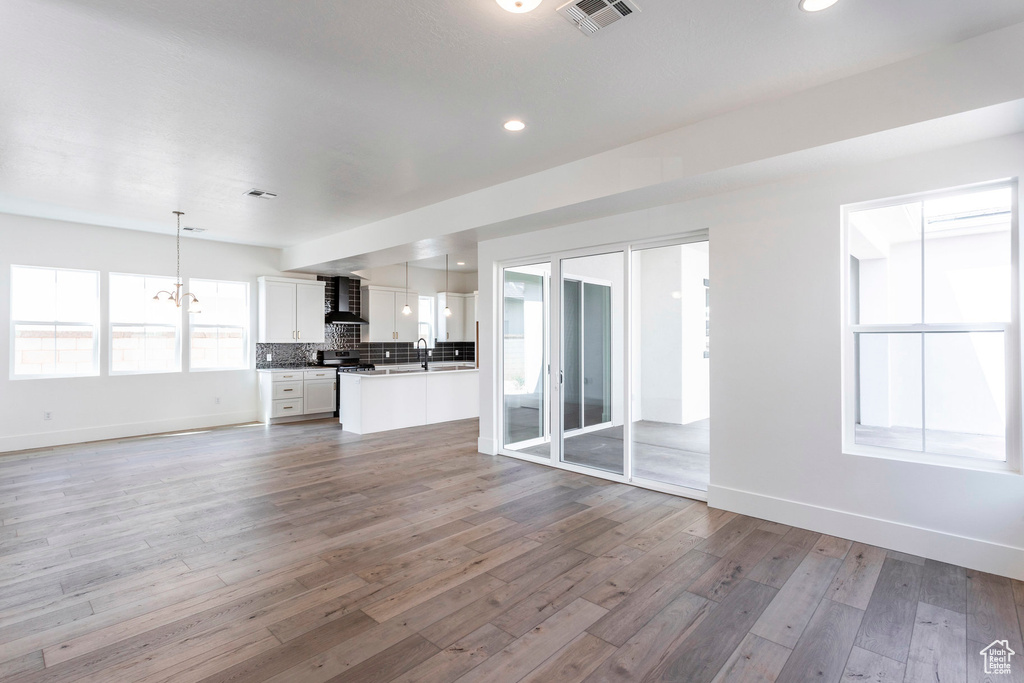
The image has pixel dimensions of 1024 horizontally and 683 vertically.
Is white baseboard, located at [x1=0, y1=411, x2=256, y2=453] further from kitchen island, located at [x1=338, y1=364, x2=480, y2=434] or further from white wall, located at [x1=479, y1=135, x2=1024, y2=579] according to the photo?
white wall, located at [x1=479, y1=135, x2=1024, y2=579]

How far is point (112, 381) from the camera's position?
22.1ft

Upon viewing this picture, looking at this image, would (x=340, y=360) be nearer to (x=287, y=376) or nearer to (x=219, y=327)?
(x=287, y=376)

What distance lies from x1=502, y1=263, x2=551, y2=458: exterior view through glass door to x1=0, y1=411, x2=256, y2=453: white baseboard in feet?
15.6

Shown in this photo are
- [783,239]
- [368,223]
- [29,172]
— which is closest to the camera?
[783,239]

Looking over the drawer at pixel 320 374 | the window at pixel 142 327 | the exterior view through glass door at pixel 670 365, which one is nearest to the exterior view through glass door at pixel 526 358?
the exterior view through glass door at pixel 670 365

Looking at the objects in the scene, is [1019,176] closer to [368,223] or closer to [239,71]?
[239,71]

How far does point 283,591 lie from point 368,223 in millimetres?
4810

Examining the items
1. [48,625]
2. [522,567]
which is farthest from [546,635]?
[48,625]

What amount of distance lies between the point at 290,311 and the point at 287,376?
3.58 ft

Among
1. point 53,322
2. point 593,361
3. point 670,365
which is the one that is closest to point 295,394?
point 53,322

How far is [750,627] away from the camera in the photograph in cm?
228

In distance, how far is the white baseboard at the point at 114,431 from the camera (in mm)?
6043

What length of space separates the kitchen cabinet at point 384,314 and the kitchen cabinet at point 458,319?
2.40 ft

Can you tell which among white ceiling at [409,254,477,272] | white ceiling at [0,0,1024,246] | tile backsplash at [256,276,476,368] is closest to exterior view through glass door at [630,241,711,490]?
white ceiling at [0,0,1024,246]
